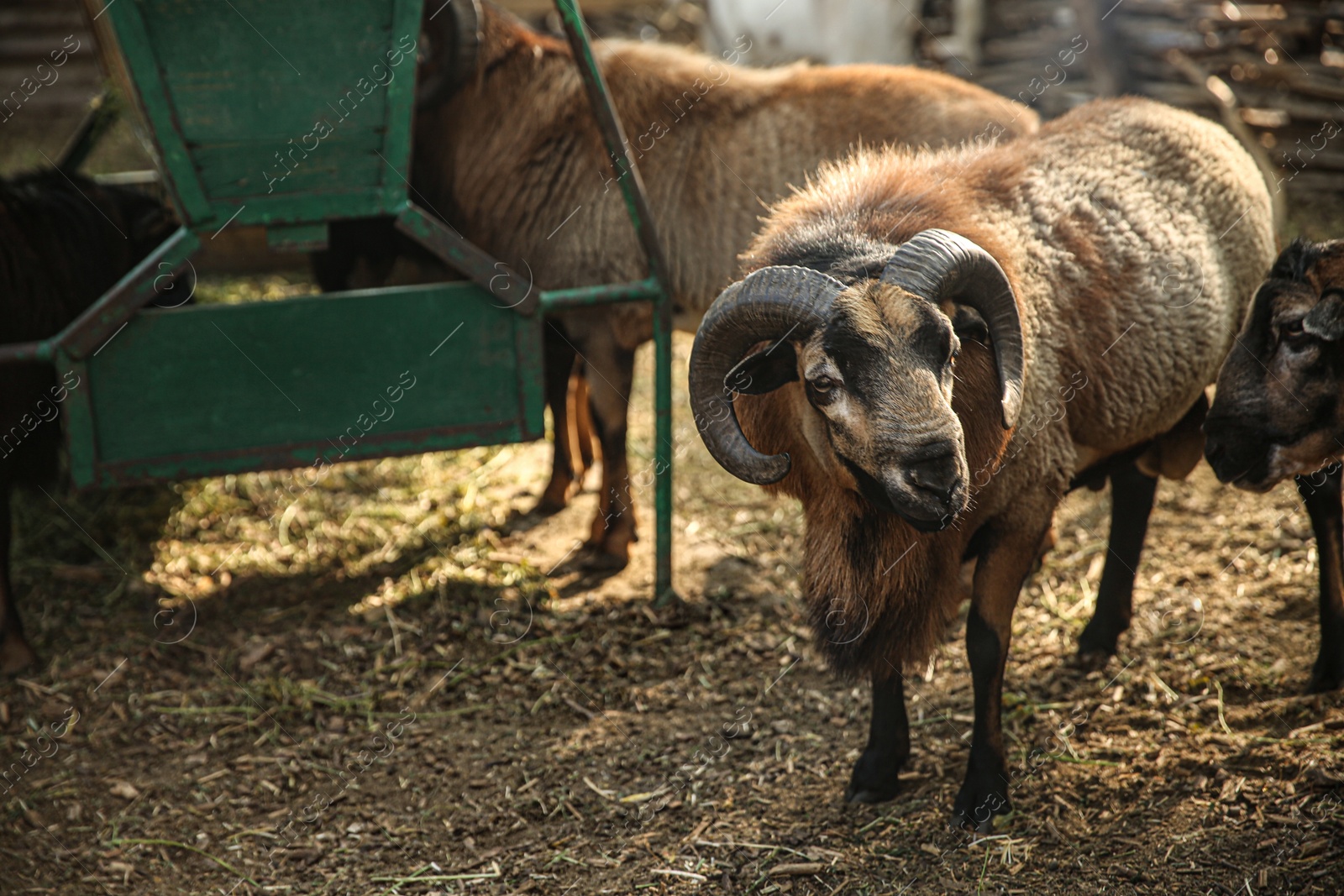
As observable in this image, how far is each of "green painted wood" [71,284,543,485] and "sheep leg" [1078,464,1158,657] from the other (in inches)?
110

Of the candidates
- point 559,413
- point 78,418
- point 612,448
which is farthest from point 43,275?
point 612,448

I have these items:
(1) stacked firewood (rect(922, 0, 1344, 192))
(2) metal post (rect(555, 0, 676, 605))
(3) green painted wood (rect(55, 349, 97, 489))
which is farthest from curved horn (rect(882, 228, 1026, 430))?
Answer: (1) stacked firewood (rect(922, 0, 1344, 192))

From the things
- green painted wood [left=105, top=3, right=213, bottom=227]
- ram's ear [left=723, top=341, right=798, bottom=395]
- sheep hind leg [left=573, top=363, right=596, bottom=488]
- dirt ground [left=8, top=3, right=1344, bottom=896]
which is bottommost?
→ dirt ground [left=8, top=3, right=1344, bottom=896]

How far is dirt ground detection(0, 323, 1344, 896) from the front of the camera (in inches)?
153

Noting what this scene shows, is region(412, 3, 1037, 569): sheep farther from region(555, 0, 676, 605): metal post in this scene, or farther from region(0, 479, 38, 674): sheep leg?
region(0, 479, 38, 674): sheep leg

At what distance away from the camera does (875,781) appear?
4.12 meters

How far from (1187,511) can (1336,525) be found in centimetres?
153

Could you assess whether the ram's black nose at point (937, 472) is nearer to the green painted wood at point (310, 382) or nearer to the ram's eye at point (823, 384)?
the ram's eye at point (823, 384)

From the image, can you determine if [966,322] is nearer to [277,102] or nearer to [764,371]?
[764,371]

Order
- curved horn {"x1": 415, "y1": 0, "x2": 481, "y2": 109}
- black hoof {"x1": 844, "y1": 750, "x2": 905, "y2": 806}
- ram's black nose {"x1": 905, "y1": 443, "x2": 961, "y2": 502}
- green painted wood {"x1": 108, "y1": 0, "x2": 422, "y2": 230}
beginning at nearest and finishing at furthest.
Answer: ram's black nose {"x1": 905, "y1": 443, "x2": 961, "y2": 502}
black hoof {"x1": 844, "y1": 750, "x2": 905, "y2": 806}
green painted wood {"x1": 108, "y1": 0, "x2": 422, "y2": 230}
curved horn {"x1": 415, "y1": 0, "x2": 481, "y2": 109}

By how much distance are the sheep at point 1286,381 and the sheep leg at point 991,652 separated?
807 millimetres

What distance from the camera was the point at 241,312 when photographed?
4.70 metres

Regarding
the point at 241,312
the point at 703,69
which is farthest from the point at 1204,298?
the point at 241,312

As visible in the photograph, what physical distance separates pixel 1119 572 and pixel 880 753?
1.70m
